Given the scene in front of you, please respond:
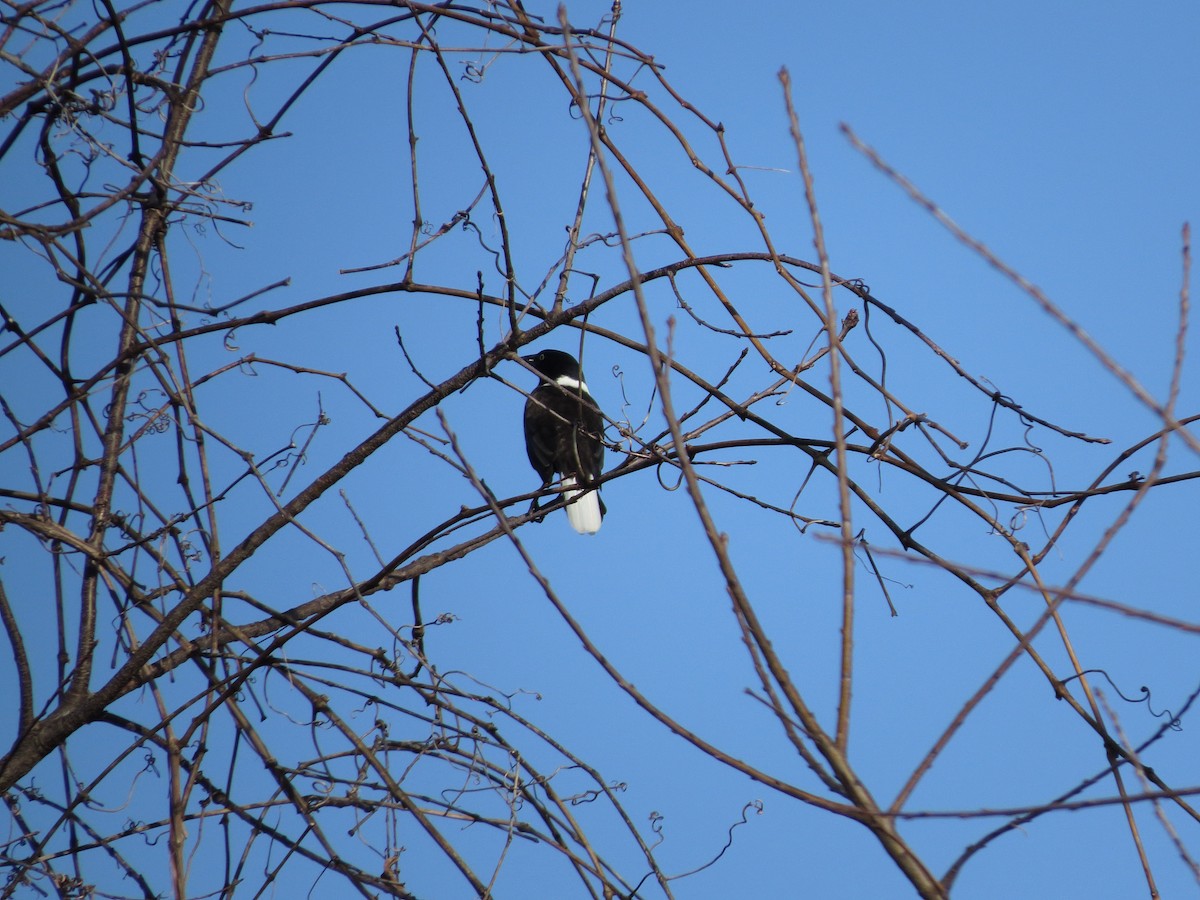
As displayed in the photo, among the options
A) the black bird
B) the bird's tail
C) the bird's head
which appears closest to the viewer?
the black bird

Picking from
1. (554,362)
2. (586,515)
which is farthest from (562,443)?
(554,362)

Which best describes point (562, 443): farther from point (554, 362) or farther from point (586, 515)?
point (554, 362)

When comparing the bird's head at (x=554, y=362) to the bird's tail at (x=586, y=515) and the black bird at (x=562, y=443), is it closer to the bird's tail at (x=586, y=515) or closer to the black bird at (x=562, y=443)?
the black bird at (x=562, y=443)

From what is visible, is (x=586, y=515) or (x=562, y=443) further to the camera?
(x=586, y=515)

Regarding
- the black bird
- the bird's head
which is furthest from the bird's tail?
the bird's head

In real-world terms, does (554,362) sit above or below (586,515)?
above

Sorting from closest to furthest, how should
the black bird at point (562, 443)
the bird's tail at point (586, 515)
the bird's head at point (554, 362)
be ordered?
the black bird at point (562, 443)
the bird's tail at point (586, 515)
the bird's head at point (554, 362)

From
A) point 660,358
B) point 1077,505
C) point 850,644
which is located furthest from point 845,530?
point 1077,505

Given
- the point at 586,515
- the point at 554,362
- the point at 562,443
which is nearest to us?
the point at 562,443

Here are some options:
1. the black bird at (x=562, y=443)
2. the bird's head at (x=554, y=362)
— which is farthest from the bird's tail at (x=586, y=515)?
the bird's head at (x=554, y=362)

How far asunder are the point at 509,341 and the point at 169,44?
827 millimetres

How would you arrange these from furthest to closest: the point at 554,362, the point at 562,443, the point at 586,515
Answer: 1. the point at 554,362
2. the point at 586,515
3. the point at 562,443

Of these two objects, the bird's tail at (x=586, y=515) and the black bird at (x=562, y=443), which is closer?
the black bird at (x=562, y=443)

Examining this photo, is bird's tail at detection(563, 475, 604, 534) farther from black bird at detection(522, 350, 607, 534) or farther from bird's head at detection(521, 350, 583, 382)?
bird's head at detection(521, 350, 583, 382)
